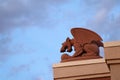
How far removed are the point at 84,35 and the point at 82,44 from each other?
0.40 metres

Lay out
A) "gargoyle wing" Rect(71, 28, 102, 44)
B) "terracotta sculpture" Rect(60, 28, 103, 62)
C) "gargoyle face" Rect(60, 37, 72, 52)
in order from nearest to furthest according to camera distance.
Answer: "terracotta sculpture" Rect(60, 28, 103, 62) → "gargoyle wing" Rect(71, 28, 102, 44) → "gargoyle face" Rect(60, 37, 72, 52)

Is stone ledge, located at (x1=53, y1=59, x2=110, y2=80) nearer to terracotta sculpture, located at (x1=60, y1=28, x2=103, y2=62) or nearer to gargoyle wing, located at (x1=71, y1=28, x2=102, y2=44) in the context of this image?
terracotta sculpture, located at (x1=60, y1=28, x2=103, y2=62)

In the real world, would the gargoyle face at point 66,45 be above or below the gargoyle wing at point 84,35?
below

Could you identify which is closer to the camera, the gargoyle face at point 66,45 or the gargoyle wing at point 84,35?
the gargoyle wing at point 84,35

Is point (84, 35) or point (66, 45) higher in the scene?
point (84, 35)

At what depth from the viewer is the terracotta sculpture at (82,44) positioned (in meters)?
11.7

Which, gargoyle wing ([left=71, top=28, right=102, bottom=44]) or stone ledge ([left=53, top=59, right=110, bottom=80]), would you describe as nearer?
stone ledge ([left=53, top=59, right=110, bottom=80])

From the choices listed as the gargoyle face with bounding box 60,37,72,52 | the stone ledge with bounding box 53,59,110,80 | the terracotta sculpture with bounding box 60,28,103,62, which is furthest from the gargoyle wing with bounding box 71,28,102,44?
the stone ledge with bounding box 53,59,110,80

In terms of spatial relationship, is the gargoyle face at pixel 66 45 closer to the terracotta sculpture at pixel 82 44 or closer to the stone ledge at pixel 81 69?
the terracotta sculpture at pixel 82 44

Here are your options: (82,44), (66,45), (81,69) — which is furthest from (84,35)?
(81,69)

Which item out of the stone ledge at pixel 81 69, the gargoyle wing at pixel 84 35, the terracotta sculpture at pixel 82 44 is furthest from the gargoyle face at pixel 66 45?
the stone ledge at pixel 81 69

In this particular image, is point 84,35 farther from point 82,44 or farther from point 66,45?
point 66,45

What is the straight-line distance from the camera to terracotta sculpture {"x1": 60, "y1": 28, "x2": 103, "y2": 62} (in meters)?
11.7

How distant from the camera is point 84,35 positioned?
12.3m
